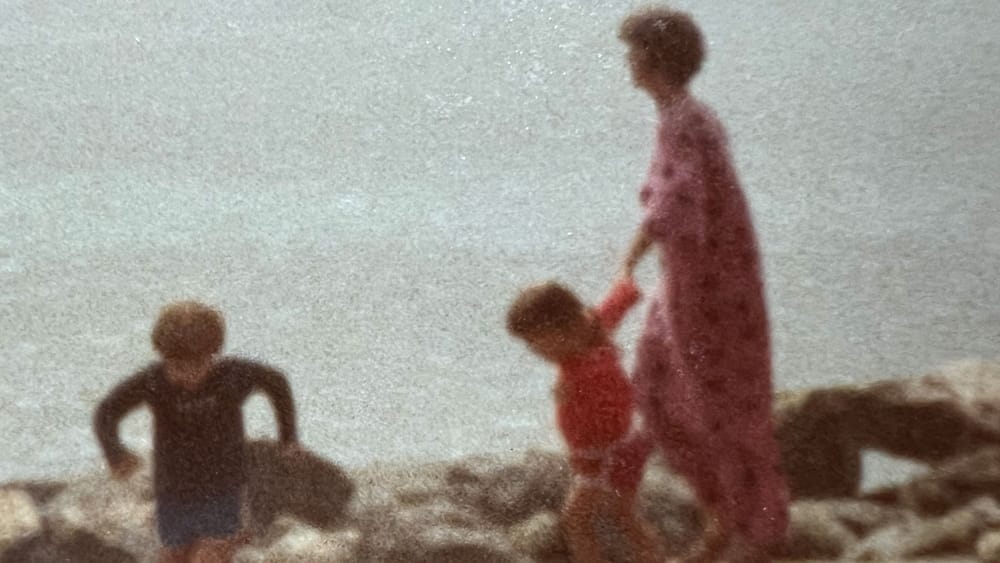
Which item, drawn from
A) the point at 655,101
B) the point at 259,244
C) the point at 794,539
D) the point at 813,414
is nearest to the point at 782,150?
the point at 655,101

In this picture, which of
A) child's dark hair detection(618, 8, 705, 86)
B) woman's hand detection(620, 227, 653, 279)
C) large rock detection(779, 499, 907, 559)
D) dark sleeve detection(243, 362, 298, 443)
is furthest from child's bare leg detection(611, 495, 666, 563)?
child's dark hair detection(618, 8, 705, 86)

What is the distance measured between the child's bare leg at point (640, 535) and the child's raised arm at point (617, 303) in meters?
0.22

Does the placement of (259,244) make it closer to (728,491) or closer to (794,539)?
(728,491)

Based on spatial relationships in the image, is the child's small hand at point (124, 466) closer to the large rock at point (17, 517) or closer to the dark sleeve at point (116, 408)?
the dark sleeve at point (116, 408)

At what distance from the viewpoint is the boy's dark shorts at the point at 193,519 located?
4.25 ft

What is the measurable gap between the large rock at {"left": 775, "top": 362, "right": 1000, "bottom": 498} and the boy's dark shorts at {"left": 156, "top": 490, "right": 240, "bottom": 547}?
690 mm

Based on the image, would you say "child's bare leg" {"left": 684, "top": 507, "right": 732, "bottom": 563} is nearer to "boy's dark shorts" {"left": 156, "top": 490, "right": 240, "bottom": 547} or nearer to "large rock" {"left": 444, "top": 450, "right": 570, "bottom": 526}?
"large rock" {"left": 444, "top": 450, "right": 570, "bottom": 526}

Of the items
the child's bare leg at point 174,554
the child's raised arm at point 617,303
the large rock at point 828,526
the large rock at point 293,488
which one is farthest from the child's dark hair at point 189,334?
the large rock at point 828,526

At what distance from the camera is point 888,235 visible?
4.29 ft

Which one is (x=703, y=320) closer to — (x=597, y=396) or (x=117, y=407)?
(x=597, y=396)

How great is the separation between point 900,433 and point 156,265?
96 centimetres

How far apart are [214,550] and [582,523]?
455 millimetres

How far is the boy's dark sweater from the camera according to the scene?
4.24ft

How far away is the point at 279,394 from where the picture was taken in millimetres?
1302
